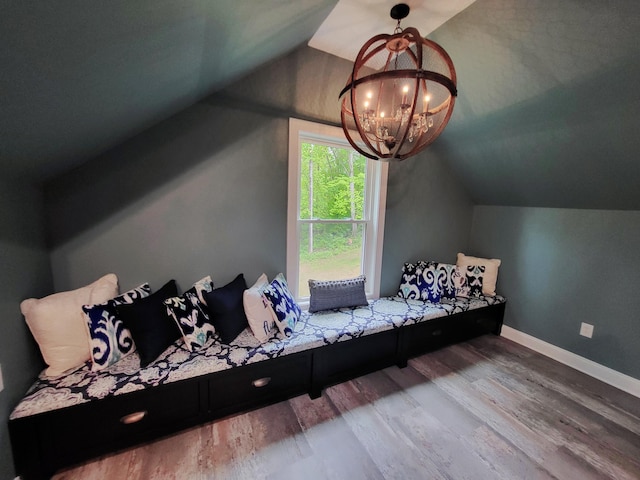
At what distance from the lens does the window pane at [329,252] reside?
248 cm

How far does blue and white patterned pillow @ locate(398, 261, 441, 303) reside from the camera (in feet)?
8.84

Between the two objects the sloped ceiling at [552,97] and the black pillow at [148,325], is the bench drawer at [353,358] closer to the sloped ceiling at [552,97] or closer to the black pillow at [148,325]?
the black pillow at [148,325]

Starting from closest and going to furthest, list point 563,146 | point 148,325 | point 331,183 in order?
1. point 148,325
2. point 563,146
3. point 331,183

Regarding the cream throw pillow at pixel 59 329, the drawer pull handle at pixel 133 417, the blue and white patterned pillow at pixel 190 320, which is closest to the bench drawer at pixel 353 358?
the blue and white patterned pillow at pixel 190 320

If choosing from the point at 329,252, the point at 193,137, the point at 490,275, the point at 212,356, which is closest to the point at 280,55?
the point at 193,137

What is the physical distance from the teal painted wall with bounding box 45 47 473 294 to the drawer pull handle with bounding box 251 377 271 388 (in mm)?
800

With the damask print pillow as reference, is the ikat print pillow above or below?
above

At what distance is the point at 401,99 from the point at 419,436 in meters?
1.96

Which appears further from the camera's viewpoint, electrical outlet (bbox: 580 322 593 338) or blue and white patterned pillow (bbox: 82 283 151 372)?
electrical outlet (bbox: 580 322 593 338)

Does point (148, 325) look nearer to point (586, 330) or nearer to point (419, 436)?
point (419, 436)

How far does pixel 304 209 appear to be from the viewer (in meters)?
2.43

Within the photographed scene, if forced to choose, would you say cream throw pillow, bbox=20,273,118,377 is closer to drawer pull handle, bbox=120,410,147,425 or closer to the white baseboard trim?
drawer pull handle, bbox=120,410,147,425

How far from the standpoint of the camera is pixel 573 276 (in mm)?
2438

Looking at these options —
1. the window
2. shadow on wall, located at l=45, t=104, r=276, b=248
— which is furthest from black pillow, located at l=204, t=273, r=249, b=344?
shadow on wall, located at l=45, t=104, r=276, b=248
